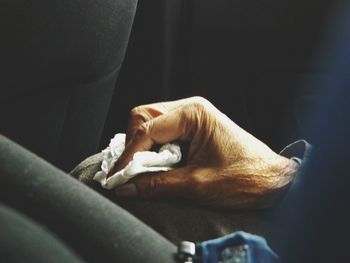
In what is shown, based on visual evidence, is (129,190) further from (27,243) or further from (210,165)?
(27,243)

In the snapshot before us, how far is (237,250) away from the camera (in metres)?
0.60

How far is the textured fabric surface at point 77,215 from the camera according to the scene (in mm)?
567

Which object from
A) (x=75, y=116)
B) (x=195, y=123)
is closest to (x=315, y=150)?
(x=195, y=123)

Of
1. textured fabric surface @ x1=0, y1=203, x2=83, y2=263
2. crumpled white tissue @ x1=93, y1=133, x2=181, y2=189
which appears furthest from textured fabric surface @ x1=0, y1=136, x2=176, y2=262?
crumpled white tissue @ x1=93, y1=133, x2=181, y2=189

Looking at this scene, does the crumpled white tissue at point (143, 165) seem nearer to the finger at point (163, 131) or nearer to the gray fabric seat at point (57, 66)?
the finger at point (163, 131)

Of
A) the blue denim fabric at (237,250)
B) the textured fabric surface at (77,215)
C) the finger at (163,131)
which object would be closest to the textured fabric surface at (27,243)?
the textured fabric surface at (77,215)

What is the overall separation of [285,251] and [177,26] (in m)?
0.76

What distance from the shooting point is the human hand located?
74 cm

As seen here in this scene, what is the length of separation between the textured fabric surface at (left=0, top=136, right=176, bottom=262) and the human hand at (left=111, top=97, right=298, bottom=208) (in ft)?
0.46

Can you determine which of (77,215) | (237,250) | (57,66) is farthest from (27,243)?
(57,66)

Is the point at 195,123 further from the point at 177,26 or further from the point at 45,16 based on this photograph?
the point at 177,26

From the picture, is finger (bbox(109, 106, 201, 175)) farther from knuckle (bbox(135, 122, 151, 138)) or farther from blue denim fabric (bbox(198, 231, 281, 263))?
blue denim fabric (bbox(198, 231, 281, 263))

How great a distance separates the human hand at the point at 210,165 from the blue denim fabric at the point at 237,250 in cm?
14

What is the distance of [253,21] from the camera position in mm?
1214
